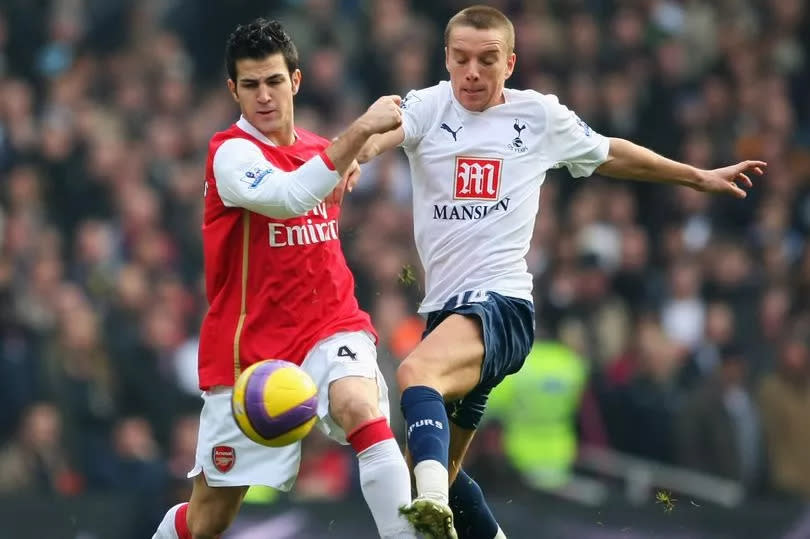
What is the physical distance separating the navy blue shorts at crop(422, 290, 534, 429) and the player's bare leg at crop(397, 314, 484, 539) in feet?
0.16

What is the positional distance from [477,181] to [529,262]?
673cm

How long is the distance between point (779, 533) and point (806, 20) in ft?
25.9

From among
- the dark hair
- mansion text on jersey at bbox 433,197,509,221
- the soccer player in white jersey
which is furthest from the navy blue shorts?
the dark hair

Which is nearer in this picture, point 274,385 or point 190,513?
point 274,385

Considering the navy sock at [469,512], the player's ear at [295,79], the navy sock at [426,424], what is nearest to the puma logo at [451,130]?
the player's ear at [295,79]

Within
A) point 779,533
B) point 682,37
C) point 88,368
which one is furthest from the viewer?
point 682,37

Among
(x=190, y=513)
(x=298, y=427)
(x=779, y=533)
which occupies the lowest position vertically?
(x=779, y=533)

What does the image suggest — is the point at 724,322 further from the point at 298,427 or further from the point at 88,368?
the point at 298,427

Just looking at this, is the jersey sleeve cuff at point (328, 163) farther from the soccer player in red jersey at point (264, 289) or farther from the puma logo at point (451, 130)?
the puma logo at point (451, 130)

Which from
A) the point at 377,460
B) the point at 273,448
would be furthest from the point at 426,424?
the point at 273,448

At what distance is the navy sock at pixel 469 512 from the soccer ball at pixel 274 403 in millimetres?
1232

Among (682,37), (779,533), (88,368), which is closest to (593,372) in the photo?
(779,533)

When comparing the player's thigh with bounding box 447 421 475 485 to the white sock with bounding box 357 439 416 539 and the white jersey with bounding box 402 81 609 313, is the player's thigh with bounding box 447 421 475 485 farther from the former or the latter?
the white sock with bounding box 357 439 416 539

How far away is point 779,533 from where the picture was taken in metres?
11.8
